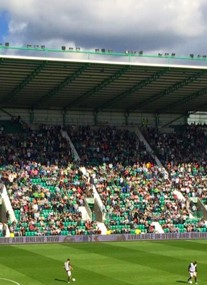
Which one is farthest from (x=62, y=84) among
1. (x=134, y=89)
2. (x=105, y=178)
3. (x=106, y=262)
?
(x=106, y=262)

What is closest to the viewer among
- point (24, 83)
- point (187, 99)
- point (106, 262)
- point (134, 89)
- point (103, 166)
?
point (106, 262)

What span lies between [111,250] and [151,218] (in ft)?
41.5

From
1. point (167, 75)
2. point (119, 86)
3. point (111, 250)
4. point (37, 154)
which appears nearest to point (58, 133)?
point (37, 154)

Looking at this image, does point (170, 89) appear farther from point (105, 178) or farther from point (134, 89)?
point (105, 178)

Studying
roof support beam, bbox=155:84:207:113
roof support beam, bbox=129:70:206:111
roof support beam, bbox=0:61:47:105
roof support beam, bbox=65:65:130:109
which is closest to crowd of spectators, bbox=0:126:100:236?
roof support beam, bbox=65:65:130:109

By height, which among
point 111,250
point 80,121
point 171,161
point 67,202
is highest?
point 80,121

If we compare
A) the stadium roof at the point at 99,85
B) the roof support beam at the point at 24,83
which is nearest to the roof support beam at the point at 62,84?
the stadium roof at the point at 99,85

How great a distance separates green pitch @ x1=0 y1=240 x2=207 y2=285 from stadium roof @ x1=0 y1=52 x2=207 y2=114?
16398 mm

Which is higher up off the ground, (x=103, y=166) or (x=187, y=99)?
(x=187, y=99)

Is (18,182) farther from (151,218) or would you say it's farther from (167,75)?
(167,75)

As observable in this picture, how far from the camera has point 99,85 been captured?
6250cm

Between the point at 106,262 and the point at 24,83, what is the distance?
83.4ft

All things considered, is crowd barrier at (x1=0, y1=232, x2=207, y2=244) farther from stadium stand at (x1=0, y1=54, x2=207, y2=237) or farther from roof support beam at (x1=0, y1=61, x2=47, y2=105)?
roof support beam at (x1=0, y1=61, x2=47, y2=105)

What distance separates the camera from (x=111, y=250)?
47344 mm
